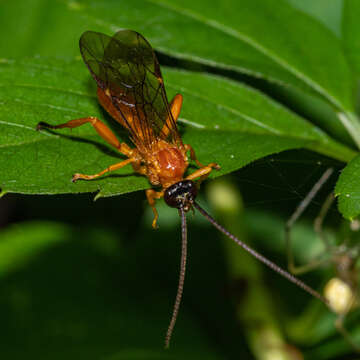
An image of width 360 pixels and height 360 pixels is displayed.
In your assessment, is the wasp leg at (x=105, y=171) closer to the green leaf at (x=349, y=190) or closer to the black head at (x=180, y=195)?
the black head at (x=180, y=195)

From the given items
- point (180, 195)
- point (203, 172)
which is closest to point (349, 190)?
point (203, 172)

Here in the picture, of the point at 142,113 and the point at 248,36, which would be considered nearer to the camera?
the point at 142,113

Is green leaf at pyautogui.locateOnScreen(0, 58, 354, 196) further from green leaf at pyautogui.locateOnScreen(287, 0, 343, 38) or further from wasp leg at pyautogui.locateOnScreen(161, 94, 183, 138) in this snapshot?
green leaf at pyautogui.locateOnScreen(287, 0, 343, 38)

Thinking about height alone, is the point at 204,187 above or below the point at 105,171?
below

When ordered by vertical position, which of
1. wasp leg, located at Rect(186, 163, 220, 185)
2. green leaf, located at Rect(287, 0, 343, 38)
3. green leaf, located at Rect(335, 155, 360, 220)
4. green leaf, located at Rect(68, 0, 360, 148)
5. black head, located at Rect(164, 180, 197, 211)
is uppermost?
green leaf, located at Rect(287, 0, 343, 38)

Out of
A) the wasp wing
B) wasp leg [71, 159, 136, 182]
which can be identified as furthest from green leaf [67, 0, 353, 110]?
wasp leg [71, 159, 136, 182]

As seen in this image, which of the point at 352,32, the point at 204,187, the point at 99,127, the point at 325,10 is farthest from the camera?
the point at 325,10

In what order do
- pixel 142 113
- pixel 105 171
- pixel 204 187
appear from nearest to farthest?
pixel 105 171
pixel 142 113
pixel 204 187

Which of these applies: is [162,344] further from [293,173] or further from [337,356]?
[293,173]

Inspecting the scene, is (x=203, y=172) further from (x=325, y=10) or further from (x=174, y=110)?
(x=325, y=10)
